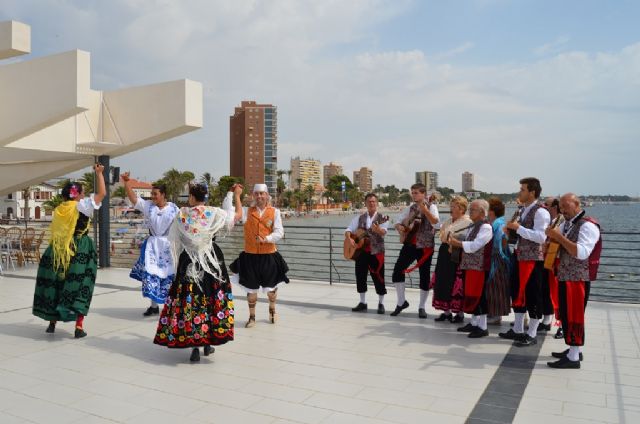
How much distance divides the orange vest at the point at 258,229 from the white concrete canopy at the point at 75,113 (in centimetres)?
440

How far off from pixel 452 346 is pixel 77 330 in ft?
12.3

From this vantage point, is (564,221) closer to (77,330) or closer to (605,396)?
(605,396)

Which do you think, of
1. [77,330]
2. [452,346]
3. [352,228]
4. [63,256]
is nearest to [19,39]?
[63,256]

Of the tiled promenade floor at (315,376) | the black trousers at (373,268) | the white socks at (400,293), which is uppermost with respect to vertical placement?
the black trousers at (373,268)

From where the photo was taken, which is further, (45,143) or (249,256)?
(45,143)

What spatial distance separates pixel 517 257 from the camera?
5262 mm

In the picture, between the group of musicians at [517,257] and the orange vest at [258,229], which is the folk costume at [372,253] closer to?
the group of musicians at [517,257]

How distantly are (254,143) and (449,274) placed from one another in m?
110

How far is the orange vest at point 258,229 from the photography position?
568cm

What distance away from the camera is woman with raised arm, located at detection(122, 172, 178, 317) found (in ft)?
20.0

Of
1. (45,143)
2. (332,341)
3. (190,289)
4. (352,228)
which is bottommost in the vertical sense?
(332,341)

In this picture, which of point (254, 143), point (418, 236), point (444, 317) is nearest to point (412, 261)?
point (418, 236)

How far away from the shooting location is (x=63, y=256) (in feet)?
17.4

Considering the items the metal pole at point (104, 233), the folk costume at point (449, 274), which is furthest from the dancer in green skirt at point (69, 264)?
the metal pole at point (104, 233)
